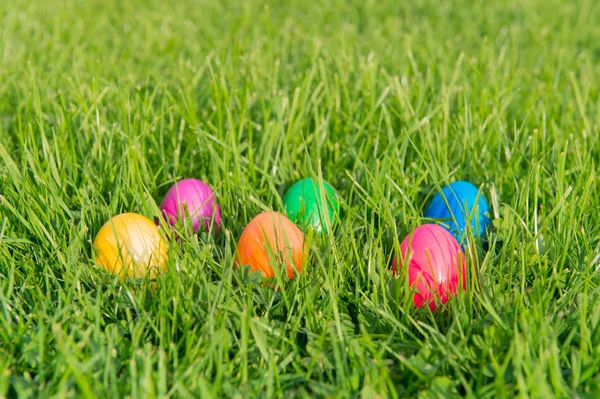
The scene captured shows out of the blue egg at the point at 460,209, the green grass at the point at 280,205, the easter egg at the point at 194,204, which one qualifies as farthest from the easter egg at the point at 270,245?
the blue egg at the point at 460,209

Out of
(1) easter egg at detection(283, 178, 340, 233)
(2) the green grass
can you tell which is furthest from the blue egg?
(1) easter egg at detection(283, 178, 340, 233)

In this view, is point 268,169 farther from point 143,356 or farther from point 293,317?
point 143,356

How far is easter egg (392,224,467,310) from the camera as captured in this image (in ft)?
5.59

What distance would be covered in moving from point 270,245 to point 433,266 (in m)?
0.42

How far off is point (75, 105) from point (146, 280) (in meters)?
1.36

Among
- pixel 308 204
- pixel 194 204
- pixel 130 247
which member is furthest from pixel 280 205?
pixel 130 247

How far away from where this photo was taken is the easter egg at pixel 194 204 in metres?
2.02

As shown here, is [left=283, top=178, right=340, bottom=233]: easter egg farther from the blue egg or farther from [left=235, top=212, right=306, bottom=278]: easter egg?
the blue egg

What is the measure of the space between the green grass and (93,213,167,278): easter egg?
4cm

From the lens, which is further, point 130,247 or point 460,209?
point 460,209

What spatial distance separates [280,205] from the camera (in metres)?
2.05

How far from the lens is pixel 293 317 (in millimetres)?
1620

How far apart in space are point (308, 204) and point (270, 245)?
290mm

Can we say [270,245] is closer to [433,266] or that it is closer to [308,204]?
[308,204]
